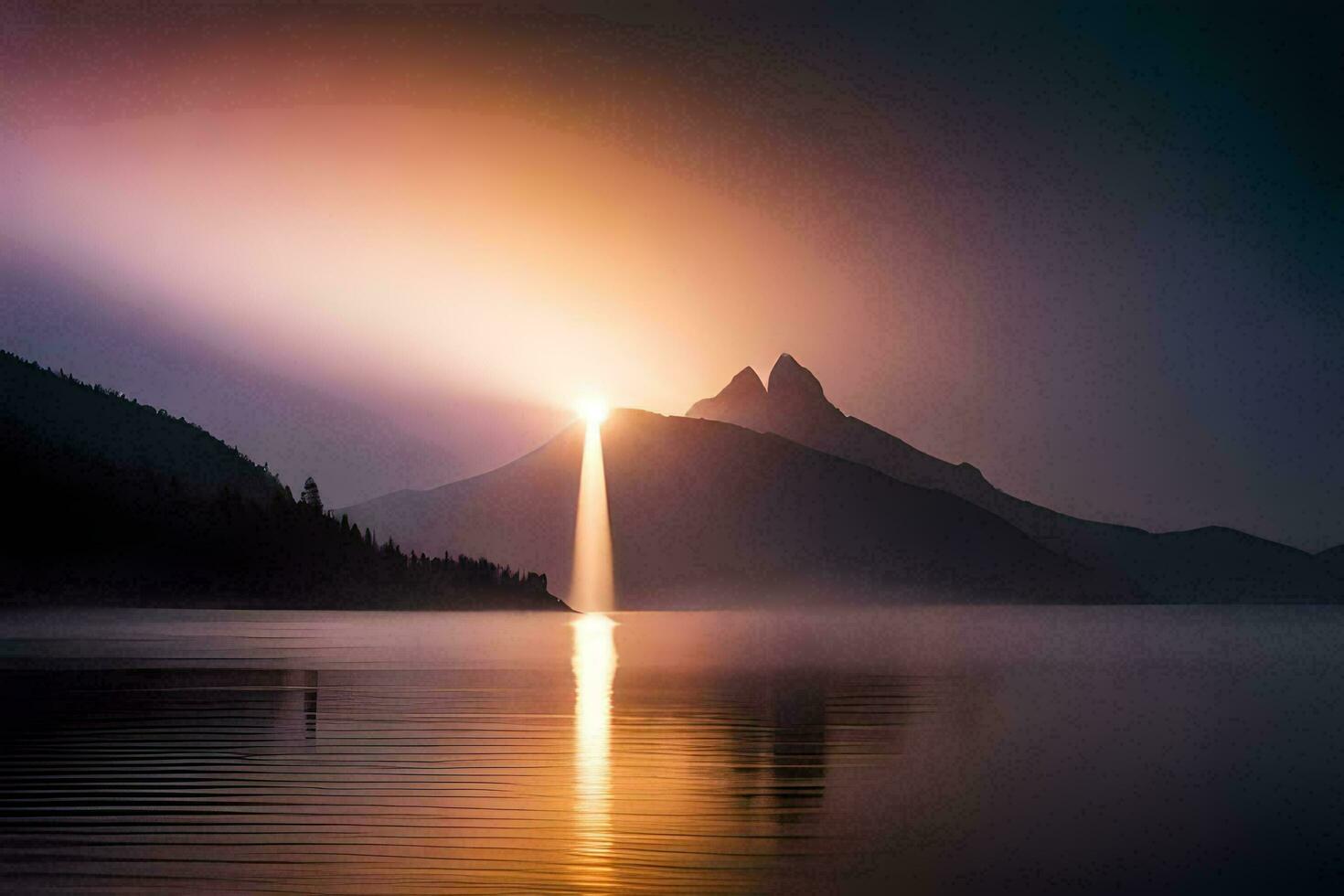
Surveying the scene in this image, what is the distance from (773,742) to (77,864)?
71.7 ft

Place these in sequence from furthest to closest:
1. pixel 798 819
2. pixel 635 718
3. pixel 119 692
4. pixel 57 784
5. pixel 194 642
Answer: pixel 194 642 < pixel 119 692 < pixel 635 718 < pixel 57 784 < pixel 798 819

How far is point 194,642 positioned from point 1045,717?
8613 cm

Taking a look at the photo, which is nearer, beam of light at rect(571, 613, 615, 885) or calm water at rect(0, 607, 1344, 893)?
calm water at rect(0, 607, 1344, 893)

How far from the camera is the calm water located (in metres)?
21.1

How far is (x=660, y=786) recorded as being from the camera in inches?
1156

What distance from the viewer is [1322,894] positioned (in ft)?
67.4

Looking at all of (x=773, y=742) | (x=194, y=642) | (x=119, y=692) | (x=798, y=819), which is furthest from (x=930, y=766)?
(x=194, y=642)

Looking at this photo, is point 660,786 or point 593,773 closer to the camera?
point 660,786

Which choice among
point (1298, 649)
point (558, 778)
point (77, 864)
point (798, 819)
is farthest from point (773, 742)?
point (1298, 649)

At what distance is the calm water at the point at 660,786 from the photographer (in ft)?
69.2

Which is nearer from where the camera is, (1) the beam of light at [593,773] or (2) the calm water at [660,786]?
(2) the calm water at [660,786]

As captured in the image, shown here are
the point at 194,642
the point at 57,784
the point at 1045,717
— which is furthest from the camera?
the point at 194,642

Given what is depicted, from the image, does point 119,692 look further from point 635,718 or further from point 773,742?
point 773,742

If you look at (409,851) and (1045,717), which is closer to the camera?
(409,851)
